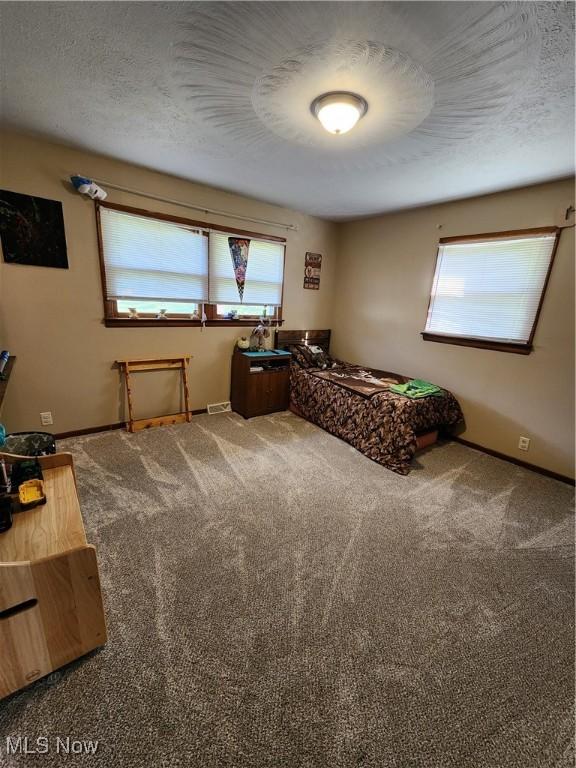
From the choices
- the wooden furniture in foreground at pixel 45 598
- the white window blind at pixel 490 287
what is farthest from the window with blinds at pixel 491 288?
the wooden furniture in foreground at pixel 45 598

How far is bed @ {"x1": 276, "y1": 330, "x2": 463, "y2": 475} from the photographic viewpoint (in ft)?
9.02

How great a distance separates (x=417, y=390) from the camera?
3098 millimetres

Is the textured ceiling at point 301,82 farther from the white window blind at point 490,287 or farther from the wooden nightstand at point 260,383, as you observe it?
the wooden nightstand at point 260,383

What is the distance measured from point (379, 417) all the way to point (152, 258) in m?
2.78

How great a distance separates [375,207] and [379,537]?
3500 millimetres

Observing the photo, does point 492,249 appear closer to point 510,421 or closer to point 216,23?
point 510,421

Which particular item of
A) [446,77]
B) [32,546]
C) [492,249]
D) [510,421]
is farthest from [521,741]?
[492,249]

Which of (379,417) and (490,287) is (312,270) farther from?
(379,417)

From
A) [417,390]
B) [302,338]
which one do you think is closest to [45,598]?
[417,390]

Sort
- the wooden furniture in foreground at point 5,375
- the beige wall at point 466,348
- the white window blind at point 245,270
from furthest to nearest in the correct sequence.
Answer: the white window blind at point 245,270, the beige wall at point 466,348, the wooden furniture in foreground at point 5,375

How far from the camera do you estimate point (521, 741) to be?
41.0 inches

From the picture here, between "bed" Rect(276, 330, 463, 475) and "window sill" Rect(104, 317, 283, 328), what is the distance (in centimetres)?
59

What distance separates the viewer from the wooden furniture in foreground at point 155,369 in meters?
3.13

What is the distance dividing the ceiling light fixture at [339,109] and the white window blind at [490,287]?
6.57 feet
